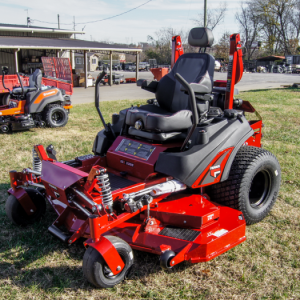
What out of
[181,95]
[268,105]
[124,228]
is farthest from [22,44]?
[124,228]

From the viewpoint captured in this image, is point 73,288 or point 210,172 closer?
point 73,288

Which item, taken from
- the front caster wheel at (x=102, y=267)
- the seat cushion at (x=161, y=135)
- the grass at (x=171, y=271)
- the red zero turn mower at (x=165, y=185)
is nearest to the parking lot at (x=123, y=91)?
the red zero turn mower at (x=165, y=185)

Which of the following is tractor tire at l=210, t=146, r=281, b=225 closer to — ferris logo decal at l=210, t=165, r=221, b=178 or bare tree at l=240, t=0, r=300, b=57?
ferris logo decal at l=210, t=165, r=221, b=178

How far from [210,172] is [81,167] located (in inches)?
55.3

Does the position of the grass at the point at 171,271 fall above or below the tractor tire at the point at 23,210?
below

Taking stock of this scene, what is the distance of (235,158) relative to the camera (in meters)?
3.46

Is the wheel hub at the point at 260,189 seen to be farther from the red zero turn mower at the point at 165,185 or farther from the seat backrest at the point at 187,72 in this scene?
the seat backrest at the point at 187,72

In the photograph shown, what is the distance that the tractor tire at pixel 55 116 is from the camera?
797 cm

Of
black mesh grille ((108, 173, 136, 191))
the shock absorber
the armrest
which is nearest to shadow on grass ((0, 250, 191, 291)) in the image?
the shock absorber

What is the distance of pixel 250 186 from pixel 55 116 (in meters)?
5.90

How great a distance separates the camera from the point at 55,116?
27.1ft

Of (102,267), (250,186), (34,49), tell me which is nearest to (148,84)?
(250,186)

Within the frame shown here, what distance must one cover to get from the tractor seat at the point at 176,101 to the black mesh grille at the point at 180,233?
2.90ft

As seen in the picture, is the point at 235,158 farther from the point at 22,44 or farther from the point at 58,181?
the point at 22,44
